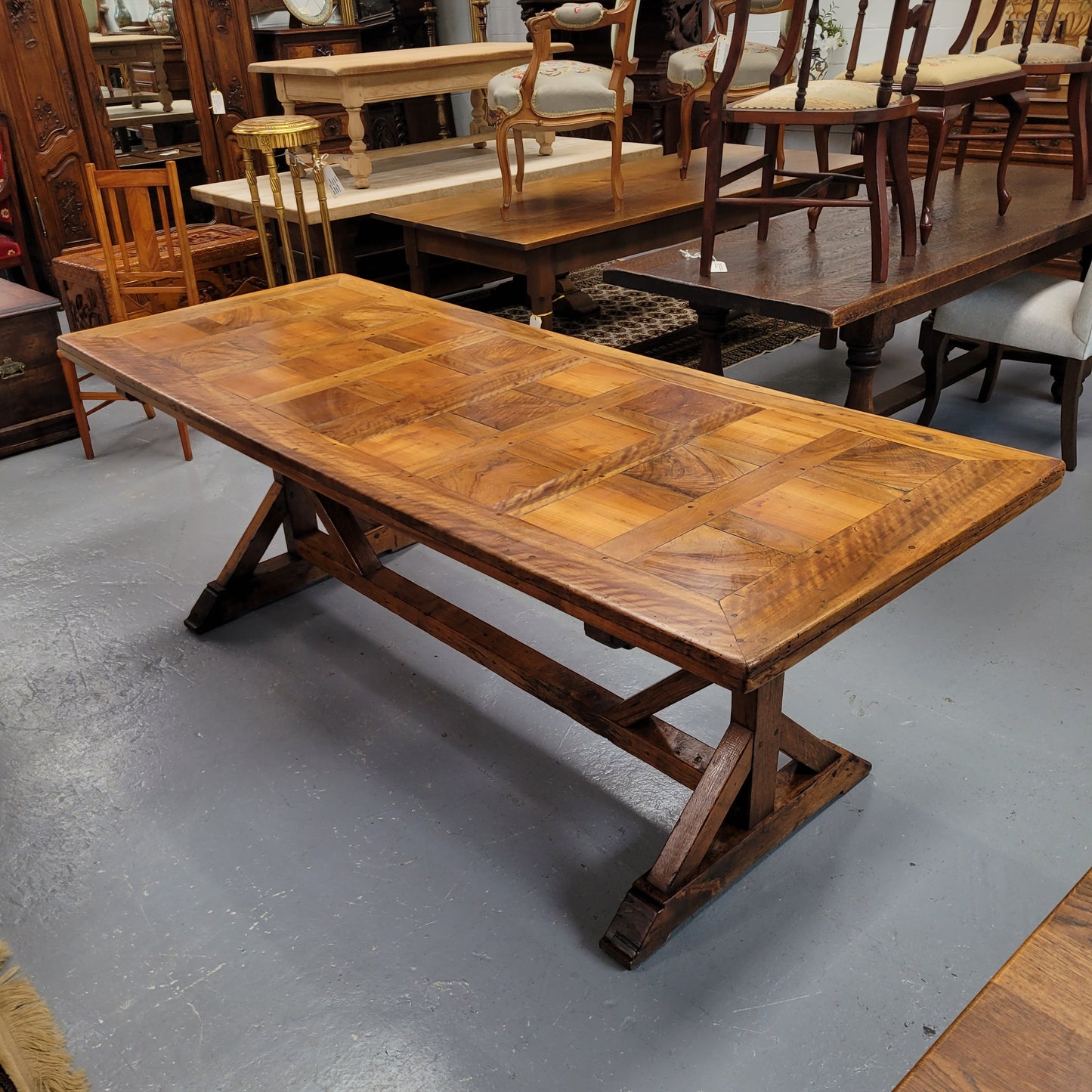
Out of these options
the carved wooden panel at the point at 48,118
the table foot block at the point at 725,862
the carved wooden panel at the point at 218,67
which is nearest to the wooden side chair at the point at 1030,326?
the table foot block at the point at 725,862

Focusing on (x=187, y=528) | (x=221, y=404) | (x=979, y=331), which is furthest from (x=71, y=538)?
(x=979, y=331)

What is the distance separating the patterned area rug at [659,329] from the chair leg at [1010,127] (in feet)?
3.24

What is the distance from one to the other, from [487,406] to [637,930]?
0.98 meters

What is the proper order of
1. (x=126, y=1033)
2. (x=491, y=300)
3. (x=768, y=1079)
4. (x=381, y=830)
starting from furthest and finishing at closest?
1. (x=491, y=300)
2. (x=381, y=830)
3. (x=126, y=1033)
4. (x=768, y=1079)

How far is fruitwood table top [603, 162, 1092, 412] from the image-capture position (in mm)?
2781

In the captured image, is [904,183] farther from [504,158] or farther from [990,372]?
[504,158]

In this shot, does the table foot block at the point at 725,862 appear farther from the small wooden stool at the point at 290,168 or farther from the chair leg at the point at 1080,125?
the small wooden stool at the point at 290,168

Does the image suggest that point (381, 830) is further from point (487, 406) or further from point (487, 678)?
point (487, 406)

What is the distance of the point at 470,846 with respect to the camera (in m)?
1.88

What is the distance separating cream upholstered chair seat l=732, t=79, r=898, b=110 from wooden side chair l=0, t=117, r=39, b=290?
3.82 metres

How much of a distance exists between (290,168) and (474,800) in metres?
3.12

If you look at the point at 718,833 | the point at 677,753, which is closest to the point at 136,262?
the point at 677,753

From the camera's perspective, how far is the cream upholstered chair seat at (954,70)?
3.20 m

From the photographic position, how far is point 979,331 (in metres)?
3.23
